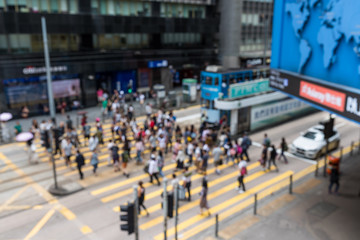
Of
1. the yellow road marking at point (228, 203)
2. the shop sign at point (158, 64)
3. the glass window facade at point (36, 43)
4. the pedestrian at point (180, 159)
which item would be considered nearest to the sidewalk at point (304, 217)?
the yellow road marking at point (228, 203)

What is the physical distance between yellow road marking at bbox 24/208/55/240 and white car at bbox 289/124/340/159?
45.6ft

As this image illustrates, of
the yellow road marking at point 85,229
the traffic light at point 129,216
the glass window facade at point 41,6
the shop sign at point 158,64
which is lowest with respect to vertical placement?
the yellow road marking at point 85,229

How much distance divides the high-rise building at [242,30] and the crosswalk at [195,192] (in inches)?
1114

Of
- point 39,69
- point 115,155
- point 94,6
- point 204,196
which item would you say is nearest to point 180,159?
point 115,155

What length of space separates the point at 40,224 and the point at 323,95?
11.4 m

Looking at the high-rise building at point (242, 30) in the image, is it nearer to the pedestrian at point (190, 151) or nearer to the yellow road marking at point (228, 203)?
the pedestrian at point (190, 151)

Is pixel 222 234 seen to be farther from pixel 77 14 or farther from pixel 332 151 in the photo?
pixel 77 14

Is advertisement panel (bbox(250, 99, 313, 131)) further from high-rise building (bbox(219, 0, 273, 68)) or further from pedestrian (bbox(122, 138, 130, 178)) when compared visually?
high-rise building (bbox(219, 0, 273, 68))

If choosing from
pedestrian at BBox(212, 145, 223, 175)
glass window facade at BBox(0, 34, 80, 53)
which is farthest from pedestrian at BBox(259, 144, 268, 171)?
glass window facade at BBox(0, 34, 80, 53)

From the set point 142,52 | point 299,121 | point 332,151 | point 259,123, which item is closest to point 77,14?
point 142,52

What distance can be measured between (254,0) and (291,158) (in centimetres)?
3131

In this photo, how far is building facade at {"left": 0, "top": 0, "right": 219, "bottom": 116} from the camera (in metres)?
27.9

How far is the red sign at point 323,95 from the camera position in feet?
35.8

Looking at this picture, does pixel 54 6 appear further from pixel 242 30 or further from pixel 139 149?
pixel 242 30
